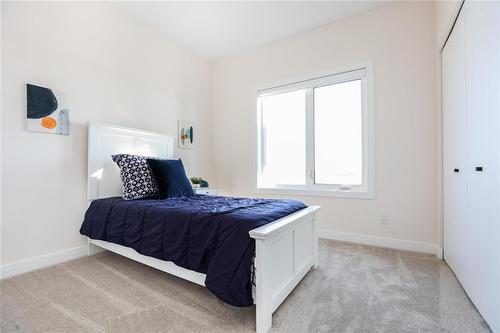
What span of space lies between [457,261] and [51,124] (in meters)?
3.69

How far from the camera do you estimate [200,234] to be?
1.50m

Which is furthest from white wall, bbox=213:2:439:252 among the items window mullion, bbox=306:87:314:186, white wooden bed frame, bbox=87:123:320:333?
white wooden bed frame, bbox=87:123:320:333

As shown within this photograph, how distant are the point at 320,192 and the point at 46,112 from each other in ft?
9.97

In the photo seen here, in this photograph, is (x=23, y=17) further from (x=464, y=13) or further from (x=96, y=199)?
(x=464, y=13)

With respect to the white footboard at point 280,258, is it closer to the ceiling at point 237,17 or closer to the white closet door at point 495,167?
the white closet door at point 495,167

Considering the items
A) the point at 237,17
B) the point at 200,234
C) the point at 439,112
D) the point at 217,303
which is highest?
the point at 237,17

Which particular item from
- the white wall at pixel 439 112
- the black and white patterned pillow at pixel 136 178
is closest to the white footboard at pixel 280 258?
the white wall at pixel 439 112

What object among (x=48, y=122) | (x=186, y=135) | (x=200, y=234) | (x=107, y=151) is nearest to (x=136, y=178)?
(x=107, y=151)

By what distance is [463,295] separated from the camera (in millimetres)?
1626

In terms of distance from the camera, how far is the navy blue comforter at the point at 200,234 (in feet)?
4.23

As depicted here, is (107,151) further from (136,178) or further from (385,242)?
(385,242)

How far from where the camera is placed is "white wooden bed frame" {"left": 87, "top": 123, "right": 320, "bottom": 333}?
1276mm

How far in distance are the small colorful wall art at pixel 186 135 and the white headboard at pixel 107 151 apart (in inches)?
26.8

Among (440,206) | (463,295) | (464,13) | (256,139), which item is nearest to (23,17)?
(256,139)
